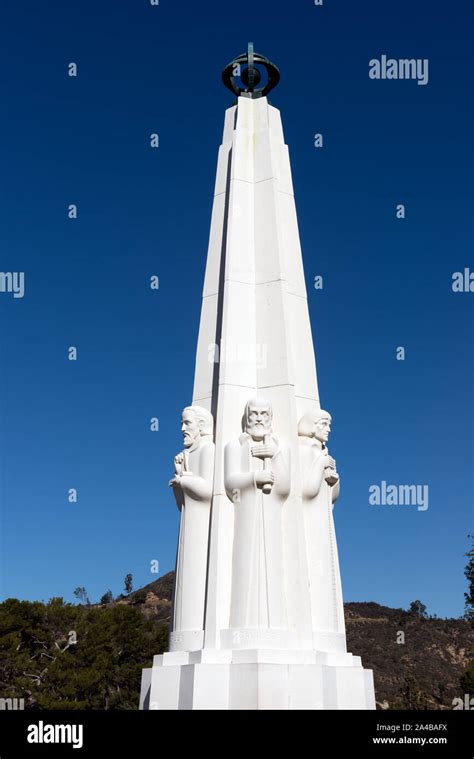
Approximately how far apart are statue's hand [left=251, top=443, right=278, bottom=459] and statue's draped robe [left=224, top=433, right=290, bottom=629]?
0.07 metres

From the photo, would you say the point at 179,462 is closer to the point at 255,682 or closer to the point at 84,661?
the point at 255,682

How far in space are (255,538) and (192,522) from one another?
111 cm

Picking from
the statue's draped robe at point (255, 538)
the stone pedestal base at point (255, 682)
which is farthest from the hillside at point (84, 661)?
the statue's draped robe at point (255, 538)

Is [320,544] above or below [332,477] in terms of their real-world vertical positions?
below

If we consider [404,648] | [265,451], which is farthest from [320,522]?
[404,648]

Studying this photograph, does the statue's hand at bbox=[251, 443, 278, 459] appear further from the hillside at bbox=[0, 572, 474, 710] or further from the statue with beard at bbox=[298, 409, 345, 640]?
the hillside at bbox=[0, 572, 474, 710]

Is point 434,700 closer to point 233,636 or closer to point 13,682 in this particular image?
point 13,682

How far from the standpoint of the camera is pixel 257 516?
10750mm

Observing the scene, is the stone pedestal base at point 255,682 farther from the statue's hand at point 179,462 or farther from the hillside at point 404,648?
the hillside at point 404,648

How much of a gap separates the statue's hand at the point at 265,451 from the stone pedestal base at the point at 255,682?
2.53m

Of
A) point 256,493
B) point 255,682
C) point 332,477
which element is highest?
point 332,477

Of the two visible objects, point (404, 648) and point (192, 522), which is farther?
point (404, 648)

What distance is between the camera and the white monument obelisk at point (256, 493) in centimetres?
Answer: 1017

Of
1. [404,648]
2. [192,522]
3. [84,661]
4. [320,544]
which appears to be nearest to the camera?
[320,544]
